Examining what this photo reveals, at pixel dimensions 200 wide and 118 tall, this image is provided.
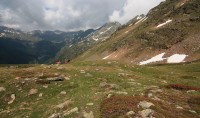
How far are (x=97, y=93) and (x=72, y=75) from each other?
12258 millimetres

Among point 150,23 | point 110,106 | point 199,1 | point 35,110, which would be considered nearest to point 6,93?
point 35,110

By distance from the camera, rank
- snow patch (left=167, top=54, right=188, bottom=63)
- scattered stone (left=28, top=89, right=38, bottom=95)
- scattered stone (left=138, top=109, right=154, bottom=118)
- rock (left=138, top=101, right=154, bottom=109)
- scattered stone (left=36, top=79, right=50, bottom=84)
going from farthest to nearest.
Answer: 1. snow patch (left=167, top=54, right=188, bottom=63)
2. scattered stone (left=36, top=79, right=50, bottom=84)
3. scattered stone (left=28, top=89, right=38, bottom=95)
4. rock (left=138, top=101, right=154, bottom=109)
5. scattered stone (left=138, top=109, right=154, bottom=118)

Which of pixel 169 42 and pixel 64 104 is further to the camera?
pixel 169 42

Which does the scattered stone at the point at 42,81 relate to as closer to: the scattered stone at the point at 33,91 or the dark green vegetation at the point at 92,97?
the dark green vegetation at the point at 92,97

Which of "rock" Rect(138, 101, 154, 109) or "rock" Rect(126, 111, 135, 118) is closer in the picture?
"rock" Rect(126, 111, 135, 118)

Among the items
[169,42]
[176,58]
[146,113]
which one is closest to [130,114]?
[146,113]

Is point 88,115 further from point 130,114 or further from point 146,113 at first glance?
point 146,113

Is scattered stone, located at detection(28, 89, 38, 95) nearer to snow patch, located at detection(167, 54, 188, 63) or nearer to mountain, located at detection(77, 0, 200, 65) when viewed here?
snow patch, located at detection(167, 54, 188, 63)

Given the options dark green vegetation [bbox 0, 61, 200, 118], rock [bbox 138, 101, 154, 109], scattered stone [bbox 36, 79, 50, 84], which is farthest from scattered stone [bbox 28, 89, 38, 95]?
rock [bbox 138, 101, 154, 109]

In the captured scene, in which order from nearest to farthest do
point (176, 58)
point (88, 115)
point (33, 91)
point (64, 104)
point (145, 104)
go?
point (88, 115) < point (145, 104) < point (64, 104) < point (33, 91) < point (176, 58)

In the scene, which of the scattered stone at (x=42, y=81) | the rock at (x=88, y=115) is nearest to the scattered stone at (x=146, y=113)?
the rock at (x=88, y=115)

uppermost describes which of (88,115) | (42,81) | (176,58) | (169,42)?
(169,42)

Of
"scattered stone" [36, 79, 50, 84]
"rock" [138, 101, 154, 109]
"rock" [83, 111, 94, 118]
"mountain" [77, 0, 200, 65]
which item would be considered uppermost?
"mountain" [77, 0, 200, 65]

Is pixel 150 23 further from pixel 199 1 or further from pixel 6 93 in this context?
pixel 6 93
